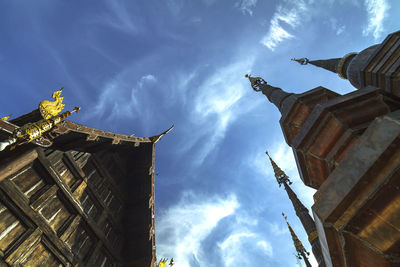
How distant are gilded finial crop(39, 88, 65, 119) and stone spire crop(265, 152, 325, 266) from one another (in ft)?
54.2

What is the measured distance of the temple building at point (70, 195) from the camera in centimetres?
612

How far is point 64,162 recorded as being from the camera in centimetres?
881

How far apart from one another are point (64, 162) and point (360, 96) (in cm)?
1037

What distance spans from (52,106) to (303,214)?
23937 millimetres

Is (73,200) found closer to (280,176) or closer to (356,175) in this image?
(356,175)

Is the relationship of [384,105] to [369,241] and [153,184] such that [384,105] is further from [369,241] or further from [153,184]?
[153,184]

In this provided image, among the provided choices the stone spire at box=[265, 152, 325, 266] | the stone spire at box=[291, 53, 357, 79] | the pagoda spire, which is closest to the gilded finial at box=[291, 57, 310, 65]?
the stone spire at box=[291, 53, 357, 79]

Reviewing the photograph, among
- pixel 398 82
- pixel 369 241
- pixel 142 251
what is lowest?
pixel 369 241

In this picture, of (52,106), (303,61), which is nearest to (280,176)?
(303,61)

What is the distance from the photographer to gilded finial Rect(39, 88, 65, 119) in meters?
Result: 6.78

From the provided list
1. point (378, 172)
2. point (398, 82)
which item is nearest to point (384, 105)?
point (378, 172)

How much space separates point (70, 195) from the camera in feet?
27.0

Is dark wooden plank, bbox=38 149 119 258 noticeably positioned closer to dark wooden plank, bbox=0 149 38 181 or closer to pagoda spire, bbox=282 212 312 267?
dark wooden plank, bbox=0 149 38 181

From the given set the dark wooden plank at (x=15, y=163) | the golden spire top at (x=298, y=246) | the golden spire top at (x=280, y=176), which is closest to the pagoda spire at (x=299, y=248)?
the golden spire top at (x=298, y=246)
